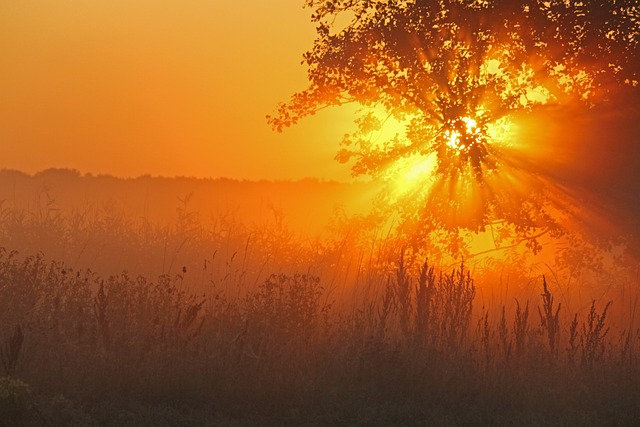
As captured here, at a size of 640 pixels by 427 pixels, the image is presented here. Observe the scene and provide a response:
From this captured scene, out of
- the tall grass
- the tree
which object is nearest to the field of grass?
the tall grass

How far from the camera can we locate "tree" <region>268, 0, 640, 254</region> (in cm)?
1380

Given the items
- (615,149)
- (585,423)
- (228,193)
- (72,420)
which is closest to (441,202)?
(615,149)

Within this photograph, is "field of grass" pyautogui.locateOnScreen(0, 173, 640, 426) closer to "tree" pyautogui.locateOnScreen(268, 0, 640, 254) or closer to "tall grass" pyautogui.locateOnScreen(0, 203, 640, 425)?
"tall grass" pyautogui.locateOnScreen(0, 203, 640, 425)

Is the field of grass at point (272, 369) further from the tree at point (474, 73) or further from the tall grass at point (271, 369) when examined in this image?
the tree at point (474, 73)

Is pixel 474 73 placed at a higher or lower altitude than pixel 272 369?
higher

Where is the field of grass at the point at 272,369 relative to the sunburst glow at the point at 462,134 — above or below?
below

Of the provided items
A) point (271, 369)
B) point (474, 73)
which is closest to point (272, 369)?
point (271, 369)

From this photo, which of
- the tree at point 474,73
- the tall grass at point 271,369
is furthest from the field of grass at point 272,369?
the tree at point 474,73

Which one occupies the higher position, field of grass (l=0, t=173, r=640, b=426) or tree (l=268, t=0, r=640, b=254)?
tree (l=268, t=0, r=640, b=254)

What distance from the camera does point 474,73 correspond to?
1417 centimetres

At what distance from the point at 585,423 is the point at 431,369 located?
155cm

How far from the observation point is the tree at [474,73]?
1380 cm

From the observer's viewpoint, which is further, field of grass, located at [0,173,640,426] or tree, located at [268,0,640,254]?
tree, located at [268,0,640,254]

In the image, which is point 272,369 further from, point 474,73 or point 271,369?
point 474,73
